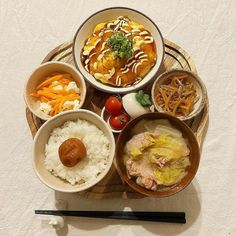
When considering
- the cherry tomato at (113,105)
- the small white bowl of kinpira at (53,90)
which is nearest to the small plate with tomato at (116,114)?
the cherry tomato at (113,105)

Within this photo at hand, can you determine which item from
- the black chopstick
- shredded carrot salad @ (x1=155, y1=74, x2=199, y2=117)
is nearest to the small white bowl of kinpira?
shredded carrot salad @ (x1=155, y1=74, x2=199, y2=117)

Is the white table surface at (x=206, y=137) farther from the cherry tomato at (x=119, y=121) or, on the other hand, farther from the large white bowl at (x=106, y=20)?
the cherry tomato at (x=119, y=121)

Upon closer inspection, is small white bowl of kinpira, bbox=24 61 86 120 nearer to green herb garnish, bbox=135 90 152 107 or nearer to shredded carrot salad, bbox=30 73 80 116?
shredded carrot salad, bbox=30 73 80 116

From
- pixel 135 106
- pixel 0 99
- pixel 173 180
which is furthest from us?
pixel 0 99

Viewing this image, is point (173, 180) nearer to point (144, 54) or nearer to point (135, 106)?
point (135, 106)

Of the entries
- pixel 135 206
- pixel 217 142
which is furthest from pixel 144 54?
pixel 135 206

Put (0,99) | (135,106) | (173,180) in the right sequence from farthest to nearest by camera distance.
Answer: (0,99), (135,106), (173,180)

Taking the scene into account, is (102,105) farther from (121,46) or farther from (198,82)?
(198,82)

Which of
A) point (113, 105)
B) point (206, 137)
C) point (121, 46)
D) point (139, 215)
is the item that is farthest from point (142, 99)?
point (139, 215)
